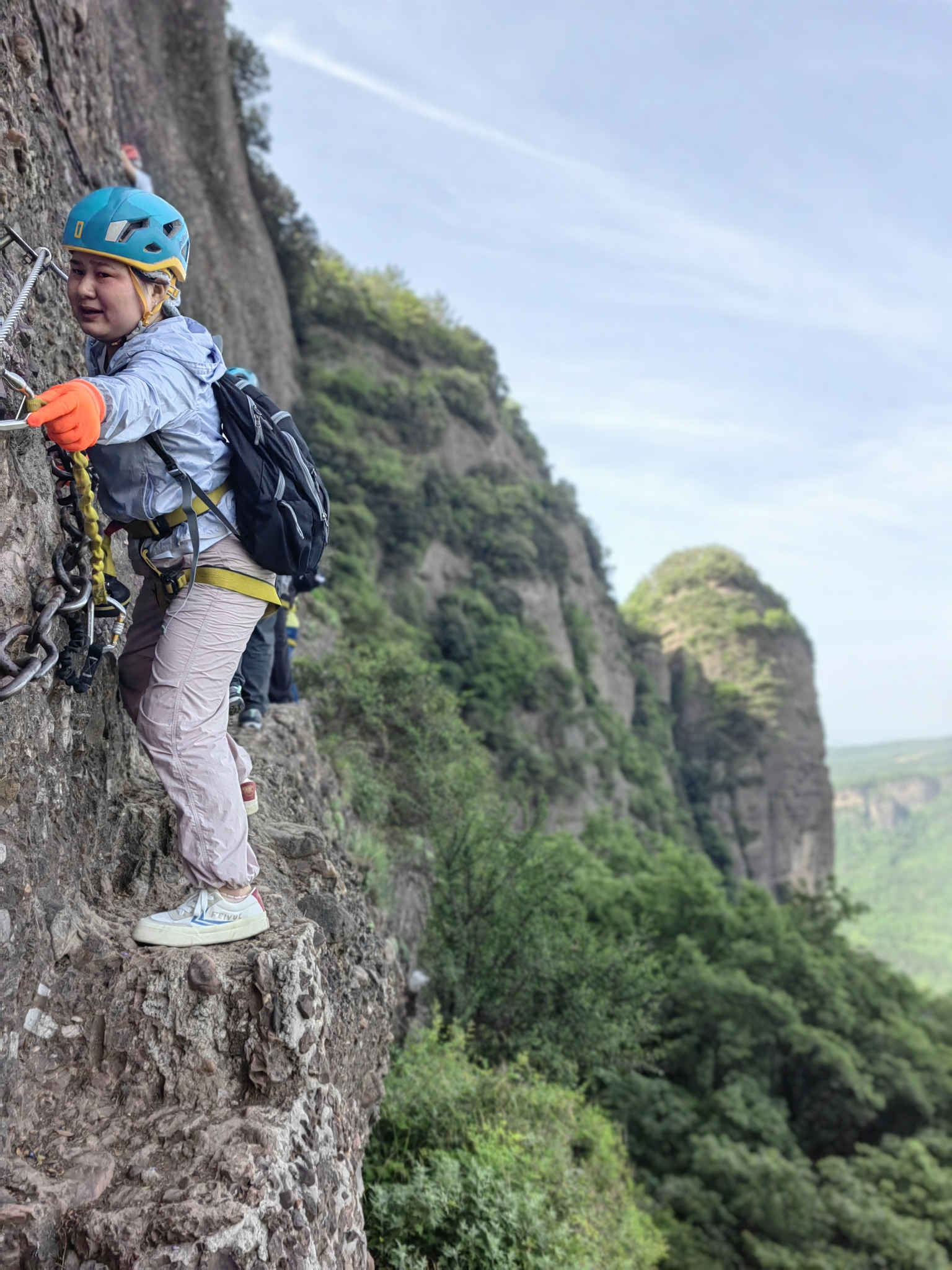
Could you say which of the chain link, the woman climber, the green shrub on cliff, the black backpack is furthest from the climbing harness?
the green shrub on cliff

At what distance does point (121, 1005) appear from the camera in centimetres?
260

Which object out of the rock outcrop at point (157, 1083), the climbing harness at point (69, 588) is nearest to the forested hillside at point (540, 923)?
the rock outcrop at point (157, 1083)

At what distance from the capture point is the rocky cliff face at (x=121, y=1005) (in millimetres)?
2211

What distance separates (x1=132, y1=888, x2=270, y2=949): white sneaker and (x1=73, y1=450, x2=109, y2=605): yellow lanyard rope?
1.11 m

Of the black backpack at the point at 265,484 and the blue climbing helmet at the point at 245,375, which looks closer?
the black backpack at the point at 265,484

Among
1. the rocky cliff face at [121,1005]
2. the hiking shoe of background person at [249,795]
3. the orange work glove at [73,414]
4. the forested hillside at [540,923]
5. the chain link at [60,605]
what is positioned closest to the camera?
the orange work glove at [73,414]

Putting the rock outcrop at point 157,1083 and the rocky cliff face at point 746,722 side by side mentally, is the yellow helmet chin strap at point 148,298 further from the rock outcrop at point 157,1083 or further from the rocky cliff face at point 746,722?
the rocky cliff face at point 746,722

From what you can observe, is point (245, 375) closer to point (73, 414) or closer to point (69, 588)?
point (69, 588)

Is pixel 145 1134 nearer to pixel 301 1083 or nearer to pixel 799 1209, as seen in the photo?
pixel 301 1083

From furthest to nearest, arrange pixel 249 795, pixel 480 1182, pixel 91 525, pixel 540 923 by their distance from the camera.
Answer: pixel 540 923 → pixel 480 1182 → pixel 249 795 → pixel 91 525

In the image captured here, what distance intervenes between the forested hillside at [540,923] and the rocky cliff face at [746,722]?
49.0 inches

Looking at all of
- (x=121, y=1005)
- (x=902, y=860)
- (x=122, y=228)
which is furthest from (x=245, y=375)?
(x=902, y=860)

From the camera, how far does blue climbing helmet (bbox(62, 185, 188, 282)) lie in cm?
248

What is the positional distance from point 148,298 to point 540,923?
895 centimetres
